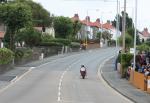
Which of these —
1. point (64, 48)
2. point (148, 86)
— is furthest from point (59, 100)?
point (64, 48)

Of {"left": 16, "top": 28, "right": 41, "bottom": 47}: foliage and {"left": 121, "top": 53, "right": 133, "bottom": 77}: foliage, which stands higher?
{"left": 16, "top": 28, "right": 41, "bottom": 47}: foliage

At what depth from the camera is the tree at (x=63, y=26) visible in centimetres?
12669

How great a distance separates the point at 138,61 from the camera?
1921 inches

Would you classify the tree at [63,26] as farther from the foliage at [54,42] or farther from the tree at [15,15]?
the tree at [15,15]

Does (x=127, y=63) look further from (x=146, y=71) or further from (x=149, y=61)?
(x=146, y=71)

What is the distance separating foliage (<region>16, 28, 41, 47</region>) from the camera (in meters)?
99.2

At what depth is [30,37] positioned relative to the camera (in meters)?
101

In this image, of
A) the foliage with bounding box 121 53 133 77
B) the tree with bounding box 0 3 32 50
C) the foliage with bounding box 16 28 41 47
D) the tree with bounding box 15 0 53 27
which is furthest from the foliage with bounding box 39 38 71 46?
the foliage with bounding box 121 53 133 77

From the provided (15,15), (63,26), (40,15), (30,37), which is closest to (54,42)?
(30,37)

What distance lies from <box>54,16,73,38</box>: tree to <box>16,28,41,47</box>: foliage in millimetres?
24158

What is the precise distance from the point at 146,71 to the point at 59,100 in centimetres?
1075

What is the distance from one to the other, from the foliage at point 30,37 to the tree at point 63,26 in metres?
24.2

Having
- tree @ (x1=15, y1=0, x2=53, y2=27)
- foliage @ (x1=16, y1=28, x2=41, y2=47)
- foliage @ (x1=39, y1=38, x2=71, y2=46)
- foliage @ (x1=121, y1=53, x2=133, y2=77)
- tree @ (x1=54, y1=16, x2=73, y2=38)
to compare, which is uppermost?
tree @ (x1=15, y1=0, x2=53, y2=27)

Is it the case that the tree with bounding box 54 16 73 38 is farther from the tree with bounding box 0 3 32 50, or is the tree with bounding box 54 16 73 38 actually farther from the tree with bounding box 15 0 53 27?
the tree with bounding box 0 3 32 50
